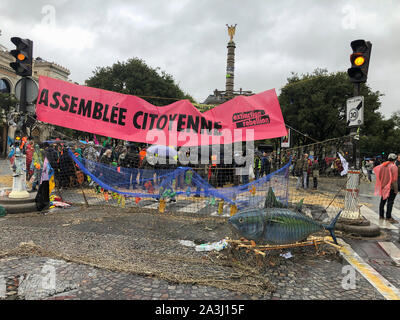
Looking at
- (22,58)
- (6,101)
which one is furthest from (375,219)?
(6,101)

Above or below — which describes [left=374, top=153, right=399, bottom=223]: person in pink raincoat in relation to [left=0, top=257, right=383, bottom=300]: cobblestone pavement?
above

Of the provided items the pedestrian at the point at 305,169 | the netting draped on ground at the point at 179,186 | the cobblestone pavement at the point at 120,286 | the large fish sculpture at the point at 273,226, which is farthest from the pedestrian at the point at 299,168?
the cobblestone pavement at the point at 120,286

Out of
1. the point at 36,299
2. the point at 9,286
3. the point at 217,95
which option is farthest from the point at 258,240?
the point at 217,95

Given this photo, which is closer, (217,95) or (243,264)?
(243,264)

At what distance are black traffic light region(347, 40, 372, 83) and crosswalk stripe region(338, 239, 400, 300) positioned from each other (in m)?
3.92

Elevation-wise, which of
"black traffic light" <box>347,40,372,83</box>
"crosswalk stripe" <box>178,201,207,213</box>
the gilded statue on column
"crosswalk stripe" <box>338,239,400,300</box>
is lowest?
"crosswalk stripe" <box>338,239,400,300</box>

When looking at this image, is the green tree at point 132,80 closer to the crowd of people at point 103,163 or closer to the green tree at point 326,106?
the green tree at point 326,106

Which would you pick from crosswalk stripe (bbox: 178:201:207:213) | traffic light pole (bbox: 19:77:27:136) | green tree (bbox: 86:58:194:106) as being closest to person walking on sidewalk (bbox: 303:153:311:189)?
crosswalk stripe (bbox: 178:201:207:213)

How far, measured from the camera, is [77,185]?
436 inches

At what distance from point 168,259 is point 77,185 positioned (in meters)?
8.14

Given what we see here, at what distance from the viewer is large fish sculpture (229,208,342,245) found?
14.3ft

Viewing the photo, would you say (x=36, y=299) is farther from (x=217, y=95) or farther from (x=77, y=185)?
(x=217, y=95)

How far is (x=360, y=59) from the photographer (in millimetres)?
6348

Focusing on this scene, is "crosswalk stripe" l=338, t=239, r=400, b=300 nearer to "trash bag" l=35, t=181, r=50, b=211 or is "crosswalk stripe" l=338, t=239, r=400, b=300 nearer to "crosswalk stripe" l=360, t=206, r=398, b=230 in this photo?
"crosswalk stripe" l=360, t=206, r=398, b=230
